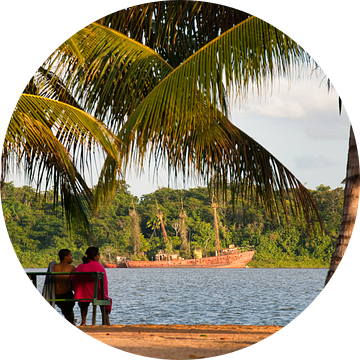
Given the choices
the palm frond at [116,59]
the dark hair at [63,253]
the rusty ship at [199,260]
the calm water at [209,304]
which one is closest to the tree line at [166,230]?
the rusty ship at [199,260]

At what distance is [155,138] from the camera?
5414 millimetres

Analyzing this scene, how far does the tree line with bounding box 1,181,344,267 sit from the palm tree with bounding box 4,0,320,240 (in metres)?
61.2

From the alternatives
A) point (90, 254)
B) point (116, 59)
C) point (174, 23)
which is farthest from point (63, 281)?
point (174, 23)

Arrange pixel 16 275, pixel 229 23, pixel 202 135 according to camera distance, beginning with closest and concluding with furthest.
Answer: pixel 16 275 → pixel 202 135 → pixel 229 23

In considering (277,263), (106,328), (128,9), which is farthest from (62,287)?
(277,263)

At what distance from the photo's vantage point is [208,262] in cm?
8094

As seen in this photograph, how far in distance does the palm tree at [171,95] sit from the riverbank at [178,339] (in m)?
Answer: 1.72

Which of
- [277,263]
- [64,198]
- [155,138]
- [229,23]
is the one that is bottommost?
[277,263]

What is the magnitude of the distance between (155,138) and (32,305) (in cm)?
277

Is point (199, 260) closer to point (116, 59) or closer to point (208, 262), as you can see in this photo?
point (208, 262)

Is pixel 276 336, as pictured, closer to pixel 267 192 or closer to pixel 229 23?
pixel 267 192

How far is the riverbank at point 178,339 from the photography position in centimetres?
430

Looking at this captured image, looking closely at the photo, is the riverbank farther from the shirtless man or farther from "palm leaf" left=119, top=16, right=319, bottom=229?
"palm leaf" left=119, top=16, right=319, bottom=229

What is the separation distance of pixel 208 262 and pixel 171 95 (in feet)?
256
